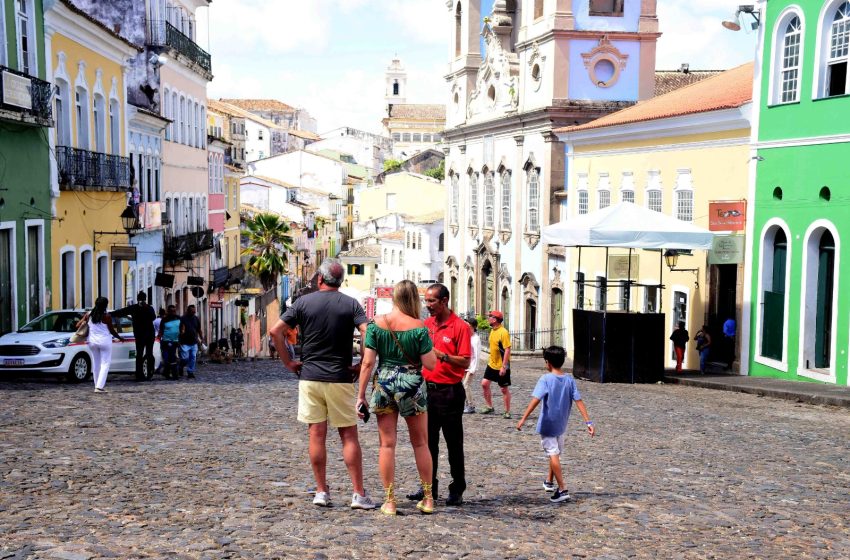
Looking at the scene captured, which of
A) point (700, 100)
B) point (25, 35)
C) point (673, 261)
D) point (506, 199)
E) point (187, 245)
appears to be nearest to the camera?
point (25, 35)

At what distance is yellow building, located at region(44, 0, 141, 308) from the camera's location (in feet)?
75.0

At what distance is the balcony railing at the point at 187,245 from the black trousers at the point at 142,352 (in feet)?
53.5

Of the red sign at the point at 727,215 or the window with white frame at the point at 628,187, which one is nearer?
the red sign at the point at 727,215

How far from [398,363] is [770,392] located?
1282cm

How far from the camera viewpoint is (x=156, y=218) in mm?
32188

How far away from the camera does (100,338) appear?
15.3 metres

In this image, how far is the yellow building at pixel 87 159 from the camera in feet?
75.0

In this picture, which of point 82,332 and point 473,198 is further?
point 473,198

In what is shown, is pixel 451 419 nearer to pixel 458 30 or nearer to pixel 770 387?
pixel 770 387

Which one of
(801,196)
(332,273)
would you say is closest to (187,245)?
(801,196)

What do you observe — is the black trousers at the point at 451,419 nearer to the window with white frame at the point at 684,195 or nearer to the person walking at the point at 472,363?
the person walking at the point at 472,363

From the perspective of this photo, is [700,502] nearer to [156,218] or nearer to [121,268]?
[121,268]

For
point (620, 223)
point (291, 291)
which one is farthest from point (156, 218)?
point (291, 291)

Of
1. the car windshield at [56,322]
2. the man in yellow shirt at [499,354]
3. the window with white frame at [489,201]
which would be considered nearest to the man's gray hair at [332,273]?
the man in yellow shirt at [499,354]
